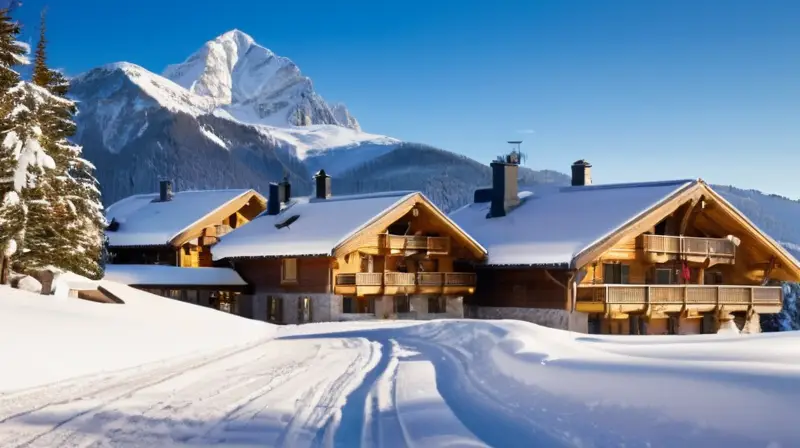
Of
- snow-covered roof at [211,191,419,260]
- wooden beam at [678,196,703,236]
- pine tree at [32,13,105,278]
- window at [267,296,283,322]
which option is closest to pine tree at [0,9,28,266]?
pine tree at [32,13,105,278]

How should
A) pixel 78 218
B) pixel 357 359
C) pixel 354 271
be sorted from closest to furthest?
pixel 357 359 → pixel 78 218 → pixel 354 271

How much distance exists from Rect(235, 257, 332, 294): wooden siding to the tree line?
14598mm

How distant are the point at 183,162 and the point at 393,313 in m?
158

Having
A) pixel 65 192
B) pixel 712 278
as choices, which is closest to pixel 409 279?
pixel 712 278

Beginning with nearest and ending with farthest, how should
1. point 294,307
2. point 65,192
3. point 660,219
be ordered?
1. point 65,192
2. point 660,219
3. point 294,307

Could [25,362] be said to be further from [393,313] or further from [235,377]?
[393,313]

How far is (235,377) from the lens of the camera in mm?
15648

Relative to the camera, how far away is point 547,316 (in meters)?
41.9

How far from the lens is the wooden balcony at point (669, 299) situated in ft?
130

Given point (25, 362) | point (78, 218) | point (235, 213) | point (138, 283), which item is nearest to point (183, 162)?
point (235, 213)

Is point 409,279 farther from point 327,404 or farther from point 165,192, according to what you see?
point 327,404

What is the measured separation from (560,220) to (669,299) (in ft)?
22.1

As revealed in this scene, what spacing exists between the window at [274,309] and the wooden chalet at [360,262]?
5 cm

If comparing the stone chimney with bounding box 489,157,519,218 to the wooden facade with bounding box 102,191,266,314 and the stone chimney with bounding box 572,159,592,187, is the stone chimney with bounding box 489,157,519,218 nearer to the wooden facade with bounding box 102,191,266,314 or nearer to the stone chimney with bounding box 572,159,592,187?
the stone chimney with bounding box 572,159,592,187
